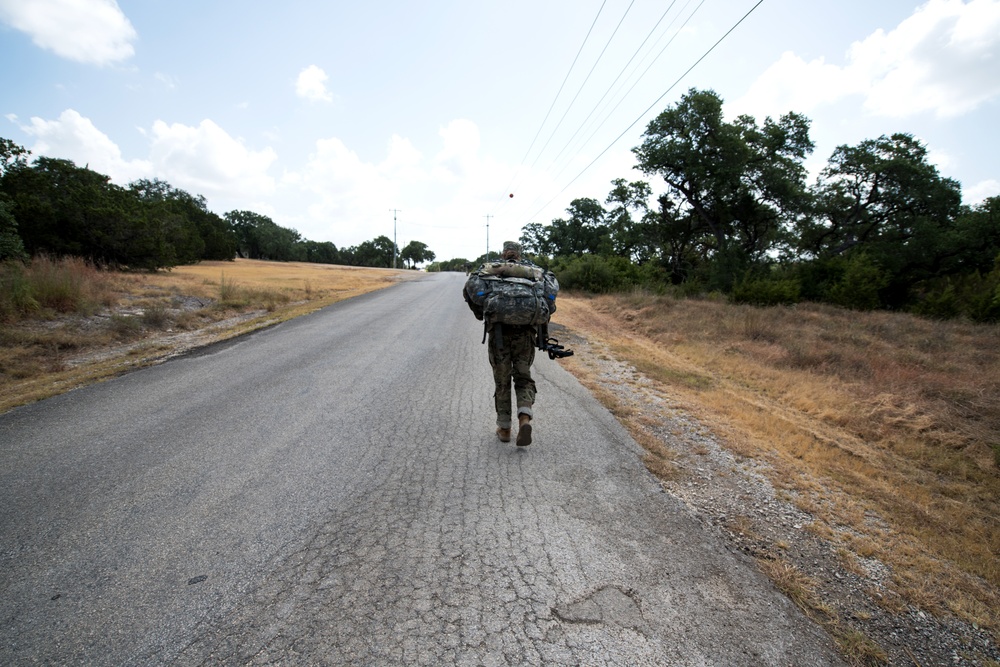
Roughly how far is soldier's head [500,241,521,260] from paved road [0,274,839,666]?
71.4 inches

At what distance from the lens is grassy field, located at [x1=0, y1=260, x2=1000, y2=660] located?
117 inches

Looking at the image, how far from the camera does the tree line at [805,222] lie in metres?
20.3

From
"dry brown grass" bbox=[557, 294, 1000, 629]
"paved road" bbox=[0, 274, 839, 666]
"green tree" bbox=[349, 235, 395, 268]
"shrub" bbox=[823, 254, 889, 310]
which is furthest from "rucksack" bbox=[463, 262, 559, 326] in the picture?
"green tree" bbox=[349, 235, 395, 268]

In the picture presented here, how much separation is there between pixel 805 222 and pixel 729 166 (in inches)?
298

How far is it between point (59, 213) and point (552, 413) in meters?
25.0

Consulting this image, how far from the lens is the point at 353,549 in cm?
253

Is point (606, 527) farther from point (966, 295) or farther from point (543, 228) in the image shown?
point (543, 228)

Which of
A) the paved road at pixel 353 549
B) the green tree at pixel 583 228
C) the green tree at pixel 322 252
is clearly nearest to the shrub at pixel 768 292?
the paved road at pixel 353 549

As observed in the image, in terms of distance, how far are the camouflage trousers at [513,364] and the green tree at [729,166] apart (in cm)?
2396

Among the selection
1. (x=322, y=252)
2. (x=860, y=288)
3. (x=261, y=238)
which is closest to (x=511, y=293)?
(x=860, y=288)

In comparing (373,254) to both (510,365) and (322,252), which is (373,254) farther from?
(510,365)

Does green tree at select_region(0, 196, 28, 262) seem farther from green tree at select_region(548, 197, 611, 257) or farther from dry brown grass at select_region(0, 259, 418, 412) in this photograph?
green tree at select_region(548, 197, 611, 257)

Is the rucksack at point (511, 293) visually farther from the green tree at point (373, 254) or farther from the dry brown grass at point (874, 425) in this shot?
the green tree at point (373, 254)

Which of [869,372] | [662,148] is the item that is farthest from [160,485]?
[662,148]
